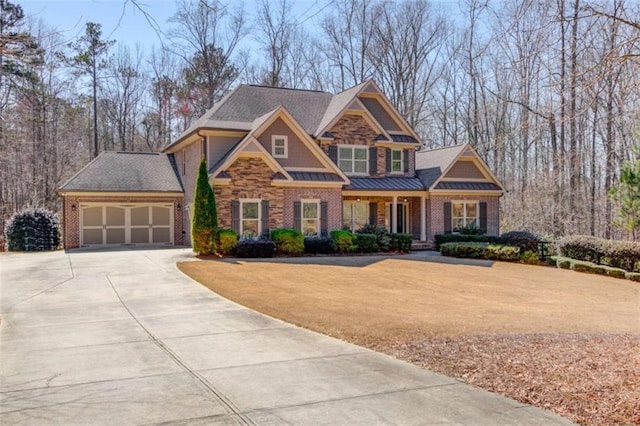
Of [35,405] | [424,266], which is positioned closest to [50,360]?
[35,405]

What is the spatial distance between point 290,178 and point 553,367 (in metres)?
17.2

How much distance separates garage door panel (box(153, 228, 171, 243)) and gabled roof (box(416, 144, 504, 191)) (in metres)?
13.4

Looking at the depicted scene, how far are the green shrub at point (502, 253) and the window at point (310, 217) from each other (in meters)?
7.56

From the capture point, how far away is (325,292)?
13.2 metres

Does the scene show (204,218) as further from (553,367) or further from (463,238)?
(553,367)

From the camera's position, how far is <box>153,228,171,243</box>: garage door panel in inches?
1015

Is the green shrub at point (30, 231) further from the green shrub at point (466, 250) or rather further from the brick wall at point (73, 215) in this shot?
the green shrub at point (466, 250)

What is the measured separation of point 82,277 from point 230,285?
4.61m

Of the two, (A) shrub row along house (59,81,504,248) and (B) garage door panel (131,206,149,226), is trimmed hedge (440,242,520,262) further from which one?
(B) garage door panel (131,206,149,226)

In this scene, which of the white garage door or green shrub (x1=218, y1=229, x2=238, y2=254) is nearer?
green shrub (x1=218, y1=229, x2=238, y2=254)

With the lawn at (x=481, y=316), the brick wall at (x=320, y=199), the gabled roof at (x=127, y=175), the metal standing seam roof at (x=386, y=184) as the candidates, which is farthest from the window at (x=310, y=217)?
the gabled roof at (x=127, y=175)

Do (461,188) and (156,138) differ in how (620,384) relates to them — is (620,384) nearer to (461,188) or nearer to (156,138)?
(461,188)

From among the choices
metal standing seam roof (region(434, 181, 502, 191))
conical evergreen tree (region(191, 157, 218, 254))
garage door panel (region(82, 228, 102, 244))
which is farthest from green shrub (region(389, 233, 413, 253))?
garage door panel (region(82, 228, 102, 244))

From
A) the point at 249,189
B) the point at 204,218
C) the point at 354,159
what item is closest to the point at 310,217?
the point at 249,189
